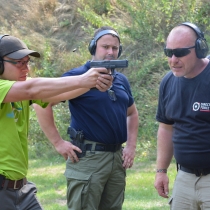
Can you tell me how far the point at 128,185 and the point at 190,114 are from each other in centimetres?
461

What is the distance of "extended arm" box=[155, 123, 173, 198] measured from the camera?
4.69 m

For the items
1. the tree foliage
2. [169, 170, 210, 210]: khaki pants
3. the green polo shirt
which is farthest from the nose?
the tree foliage

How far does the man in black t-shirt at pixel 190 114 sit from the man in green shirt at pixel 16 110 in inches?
29.8

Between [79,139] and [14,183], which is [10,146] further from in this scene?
[79,139]

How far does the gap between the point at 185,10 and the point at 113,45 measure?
9.23 metres

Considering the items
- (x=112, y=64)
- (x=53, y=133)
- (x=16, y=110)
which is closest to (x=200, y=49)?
(x=112, y=64)

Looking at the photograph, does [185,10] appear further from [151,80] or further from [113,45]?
[113,45]

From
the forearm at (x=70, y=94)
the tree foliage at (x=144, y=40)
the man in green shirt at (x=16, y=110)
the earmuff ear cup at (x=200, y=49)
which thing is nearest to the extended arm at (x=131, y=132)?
the forearm at (x=70, y=94)

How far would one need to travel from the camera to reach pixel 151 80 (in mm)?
13391

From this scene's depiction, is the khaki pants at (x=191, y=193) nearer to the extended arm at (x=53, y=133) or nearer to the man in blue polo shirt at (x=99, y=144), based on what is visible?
the man in blue polo shirt at (x=99, y=144)

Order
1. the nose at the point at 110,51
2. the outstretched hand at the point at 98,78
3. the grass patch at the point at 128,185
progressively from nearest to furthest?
the outstretched hand at the point at 98,78
the nose at the point at 110,51
the grass patch at the point at 128,185

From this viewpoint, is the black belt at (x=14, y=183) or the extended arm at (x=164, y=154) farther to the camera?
the extended arm at (x=164, y=154)

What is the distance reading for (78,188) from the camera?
5176mm

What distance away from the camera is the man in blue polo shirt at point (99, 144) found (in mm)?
5164
